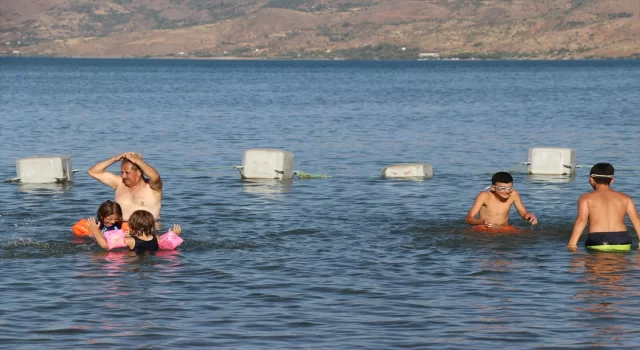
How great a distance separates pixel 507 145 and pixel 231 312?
28.9 metres

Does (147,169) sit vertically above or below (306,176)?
above

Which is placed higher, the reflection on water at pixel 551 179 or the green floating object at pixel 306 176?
the green floating object at pixel 306 176

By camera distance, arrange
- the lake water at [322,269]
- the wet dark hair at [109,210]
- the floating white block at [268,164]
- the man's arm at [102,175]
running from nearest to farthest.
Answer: the lake water at [322,269] → the wet dark hair at [109,210] → the man's arm at [102,175] → the floating white block at [268,164]

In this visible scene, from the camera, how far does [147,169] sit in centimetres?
1579

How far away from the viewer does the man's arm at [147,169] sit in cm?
1559

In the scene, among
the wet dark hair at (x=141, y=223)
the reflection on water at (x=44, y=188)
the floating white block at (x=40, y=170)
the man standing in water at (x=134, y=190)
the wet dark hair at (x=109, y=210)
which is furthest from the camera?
the floating white block at (x=40, y=170)

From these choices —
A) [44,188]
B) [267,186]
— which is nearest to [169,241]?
[267,186]

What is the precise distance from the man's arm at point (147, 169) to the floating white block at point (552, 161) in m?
13.5

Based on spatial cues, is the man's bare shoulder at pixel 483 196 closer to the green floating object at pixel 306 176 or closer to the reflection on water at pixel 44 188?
the green floating object at pixel 306 176

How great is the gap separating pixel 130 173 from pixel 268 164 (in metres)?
10.4

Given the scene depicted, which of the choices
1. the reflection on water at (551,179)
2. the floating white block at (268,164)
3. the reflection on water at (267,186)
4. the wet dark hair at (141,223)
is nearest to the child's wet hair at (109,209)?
the wet dark hair at (141,223)

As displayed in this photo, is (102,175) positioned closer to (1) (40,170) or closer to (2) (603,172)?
(2) (603,172)

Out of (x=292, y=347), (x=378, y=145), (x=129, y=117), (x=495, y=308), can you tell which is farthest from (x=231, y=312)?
(x=129, y=117)

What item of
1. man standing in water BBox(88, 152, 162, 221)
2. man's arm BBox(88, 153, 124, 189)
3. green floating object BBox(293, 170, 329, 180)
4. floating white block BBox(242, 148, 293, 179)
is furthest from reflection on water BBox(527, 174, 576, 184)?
man's arm BBox(88, 153, 124, 189)
